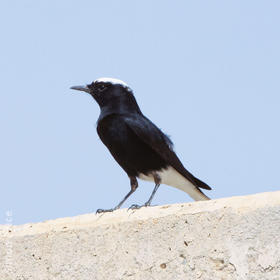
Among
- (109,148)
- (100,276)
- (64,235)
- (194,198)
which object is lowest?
(100,276)

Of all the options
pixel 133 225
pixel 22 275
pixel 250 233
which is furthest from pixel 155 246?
pixel 22 275

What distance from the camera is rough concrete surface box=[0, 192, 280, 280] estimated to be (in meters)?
3.81

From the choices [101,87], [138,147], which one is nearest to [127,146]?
[138,147]

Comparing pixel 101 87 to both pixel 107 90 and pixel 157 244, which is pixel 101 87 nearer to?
pixel 107 90

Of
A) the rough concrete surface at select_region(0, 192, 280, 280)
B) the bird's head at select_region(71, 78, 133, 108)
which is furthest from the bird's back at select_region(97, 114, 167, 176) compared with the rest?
the rough concrete surface at select_region(0, 192, 280, 280)

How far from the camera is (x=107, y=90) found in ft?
22.7

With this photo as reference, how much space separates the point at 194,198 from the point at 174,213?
103 inches

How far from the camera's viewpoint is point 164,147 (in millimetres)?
6449

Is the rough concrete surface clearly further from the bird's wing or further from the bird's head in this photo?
the bird's head

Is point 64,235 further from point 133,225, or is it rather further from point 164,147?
point 164,147

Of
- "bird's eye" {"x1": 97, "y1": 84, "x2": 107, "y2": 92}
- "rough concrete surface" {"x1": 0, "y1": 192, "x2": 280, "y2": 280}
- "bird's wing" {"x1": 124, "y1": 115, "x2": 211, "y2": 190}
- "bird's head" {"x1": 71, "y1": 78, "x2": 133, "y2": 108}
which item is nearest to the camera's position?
"rough concrete surface" {"x1": 0, "y1": 192, "x2": 280, "y2": 280}

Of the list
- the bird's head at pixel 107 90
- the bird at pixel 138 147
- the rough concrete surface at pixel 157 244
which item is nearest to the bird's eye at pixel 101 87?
the bird's head at pixel 107 90

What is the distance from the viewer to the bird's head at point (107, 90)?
6.78m

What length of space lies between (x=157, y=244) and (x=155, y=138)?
2339 mm
